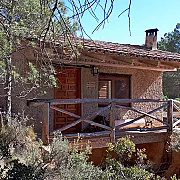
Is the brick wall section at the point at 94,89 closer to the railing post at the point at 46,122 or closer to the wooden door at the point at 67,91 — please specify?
the wooden door at the point at 67,91

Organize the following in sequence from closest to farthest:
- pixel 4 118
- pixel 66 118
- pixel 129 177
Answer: pixel 129 177
pixel 4 118
pixel 66 118

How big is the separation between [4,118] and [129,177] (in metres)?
3.53

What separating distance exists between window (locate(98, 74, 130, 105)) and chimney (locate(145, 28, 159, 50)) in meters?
2.63

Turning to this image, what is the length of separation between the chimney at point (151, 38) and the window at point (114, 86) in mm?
2628

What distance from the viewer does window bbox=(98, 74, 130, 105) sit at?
32.1 feet

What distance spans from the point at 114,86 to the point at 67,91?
2028 mm

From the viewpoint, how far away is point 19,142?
5.75 meters

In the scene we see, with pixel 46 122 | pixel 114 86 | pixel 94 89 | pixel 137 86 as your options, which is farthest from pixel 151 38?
pixel 46 122

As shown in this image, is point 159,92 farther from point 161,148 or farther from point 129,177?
point 129,177

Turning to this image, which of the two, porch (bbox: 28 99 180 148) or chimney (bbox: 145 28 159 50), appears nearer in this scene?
porch (bbox: 28 99 180 148)

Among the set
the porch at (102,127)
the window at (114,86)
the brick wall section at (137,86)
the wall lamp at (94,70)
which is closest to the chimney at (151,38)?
the brick wall section at (137,86)

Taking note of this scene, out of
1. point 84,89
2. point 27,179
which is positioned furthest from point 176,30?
point 27,179

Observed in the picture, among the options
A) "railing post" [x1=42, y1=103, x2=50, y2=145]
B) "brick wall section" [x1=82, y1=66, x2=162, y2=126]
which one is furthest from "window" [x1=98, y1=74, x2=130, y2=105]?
"railing post" [x1=42, y1=103, x2=50, y2=145]

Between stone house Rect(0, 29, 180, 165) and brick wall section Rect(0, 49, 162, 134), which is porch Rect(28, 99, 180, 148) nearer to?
stone house Rect(0, 29, 180, 165)
